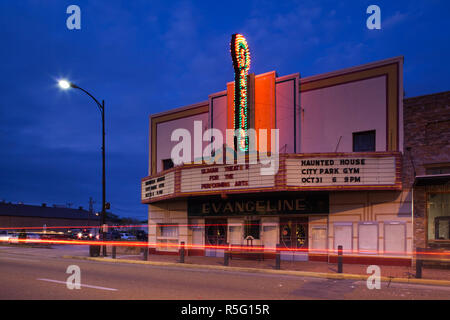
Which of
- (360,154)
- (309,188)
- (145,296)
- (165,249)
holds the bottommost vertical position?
(165,249)

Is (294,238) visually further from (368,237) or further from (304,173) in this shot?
(304,173)

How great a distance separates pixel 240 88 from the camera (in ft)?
71.4

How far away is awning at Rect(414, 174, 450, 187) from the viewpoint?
606 inches

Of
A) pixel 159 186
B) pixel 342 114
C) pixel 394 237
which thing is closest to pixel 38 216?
pixel 159 186

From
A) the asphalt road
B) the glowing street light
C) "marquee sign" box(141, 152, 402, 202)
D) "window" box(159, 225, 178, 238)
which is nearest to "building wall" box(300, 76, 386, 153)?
"marquee sign" box(141, 152, 402, 202)

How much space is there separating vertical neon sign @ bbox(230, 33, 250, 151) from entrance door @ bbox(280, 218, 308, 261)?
4396 mm

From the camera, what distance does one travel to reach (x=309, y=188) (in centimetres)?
1831

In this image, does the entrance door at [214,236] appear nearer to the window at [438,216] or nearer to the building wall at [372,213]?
the building wall at [372,213]

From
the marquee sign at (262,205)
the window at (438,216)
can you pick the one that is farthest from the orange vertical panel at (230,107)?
the window at (438,216)

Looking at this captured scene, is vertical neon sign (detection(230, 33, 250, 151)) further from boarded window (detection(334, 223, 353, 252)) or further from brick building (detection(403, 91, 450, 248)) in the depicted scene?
brick building (detection(403, 91, 450, 248))
